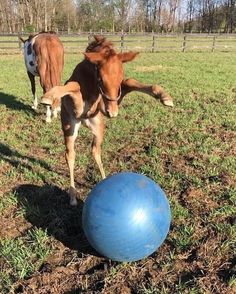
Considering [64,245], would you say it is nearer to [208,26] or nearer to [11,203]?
[11,203]

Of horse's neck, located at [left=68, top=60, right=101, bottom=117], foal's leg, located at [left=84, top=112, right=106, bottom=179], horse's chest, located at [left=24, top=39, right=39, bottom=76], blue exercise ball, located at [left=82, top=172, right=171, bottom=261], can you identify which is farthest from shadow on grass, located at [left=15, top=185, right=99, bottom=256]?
horse's chest, located at [left=24, top=39, right=39, bottom=76]

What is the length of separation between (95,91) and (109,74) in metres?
0.62

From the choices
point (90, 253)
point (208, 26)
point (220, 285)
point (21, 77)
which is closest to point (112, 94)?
point (90, 253)

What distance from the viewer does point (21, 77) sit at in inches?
532

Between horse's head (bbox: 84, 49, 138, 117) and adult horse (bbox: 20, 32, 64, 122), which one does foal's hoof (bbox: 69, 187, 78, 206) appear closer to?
horse's head (bbox: 84, 49, 138, 117)

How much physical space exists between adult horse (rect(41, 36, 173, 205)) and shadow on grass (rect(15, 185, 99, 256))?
0.71 feet

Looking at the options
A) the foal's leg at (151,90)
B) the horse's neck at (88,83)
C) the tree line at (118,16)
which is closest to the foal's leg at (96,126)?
the horse's neck at (88,83)

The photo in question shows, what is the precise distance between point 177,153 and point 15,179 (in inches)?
94.4

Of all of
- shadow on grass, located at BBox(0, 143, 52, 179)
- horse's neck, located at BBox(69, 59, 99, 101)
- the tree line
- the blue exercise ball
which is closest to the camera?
the blue exercise ball

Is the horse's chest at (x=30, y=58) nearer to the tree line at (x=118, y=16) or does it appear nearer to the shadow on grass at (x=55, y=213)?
the shadow on grass at (x=55, y=213)

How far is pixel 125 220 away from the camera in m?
3.29

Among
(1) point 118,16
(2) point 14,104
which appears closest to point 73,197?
(2) point 14,104

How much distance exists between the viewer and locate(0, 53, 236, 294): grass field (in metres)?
3.36

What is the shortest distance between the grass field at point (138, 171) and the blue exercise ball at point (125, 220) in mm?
235
